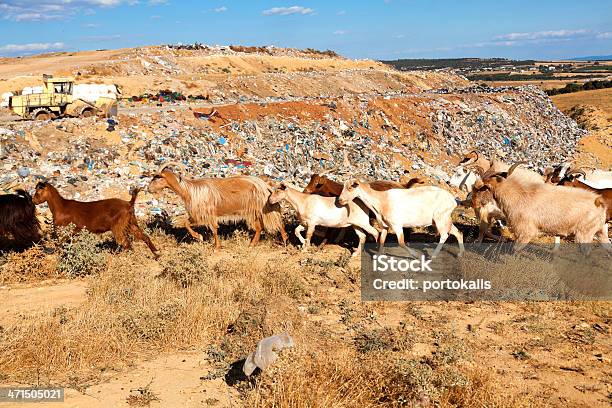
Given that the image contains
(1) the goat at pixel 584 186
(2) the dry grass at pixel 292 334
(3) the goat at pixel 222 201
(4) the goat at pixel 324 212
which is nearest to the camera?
(2) the dry grass at pixel 292 334

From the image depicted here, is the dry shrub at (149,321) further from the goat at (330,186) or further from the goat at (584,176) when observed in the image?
the goat at (584,176)

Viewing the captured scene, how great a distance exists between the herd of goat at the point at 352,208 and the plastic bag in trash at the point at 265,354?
14.3 feet

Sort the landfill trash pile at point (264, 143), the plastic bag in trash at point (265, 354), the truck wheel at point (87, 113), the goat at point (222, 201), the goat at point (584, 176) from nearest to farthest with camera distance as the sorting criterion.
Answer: the plastic bag in trash at point (265, 354), the goat at point (222, 201), the goat at point (584, 176), the landfill trash pile at point (264, 143), the truck wheel at point (87, 113)

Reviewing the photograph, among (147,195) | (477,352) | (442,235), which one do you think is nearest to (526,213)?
(442,235)

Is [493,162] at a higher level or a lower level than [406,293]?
higher

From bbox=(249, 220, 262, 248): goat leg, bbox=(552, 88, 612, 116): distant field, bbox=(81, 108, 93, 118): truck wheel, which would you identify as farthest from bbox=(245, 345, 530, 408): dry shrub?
bbox=(552, 88, 612, 116): distant field

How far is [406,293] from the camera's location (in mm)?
8492

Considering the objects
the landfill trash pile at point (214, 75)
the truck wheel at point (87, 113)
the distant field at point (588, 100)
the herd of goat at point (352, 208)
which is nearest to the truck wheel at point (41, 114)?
the truck wheel at point (87, 113)

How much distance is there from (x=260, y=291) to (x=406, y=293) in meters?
2.26

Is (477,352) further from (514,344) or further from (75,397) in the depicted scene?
(75,397)

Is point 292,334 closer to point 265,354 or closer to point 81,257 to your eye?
point 265,354

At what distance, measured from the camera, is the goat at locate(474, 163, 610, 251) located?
8.79 m

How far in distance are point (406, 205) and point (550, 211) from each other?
2325 mm

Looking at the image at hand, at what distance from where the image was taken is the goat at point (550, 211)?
879 centimetres
